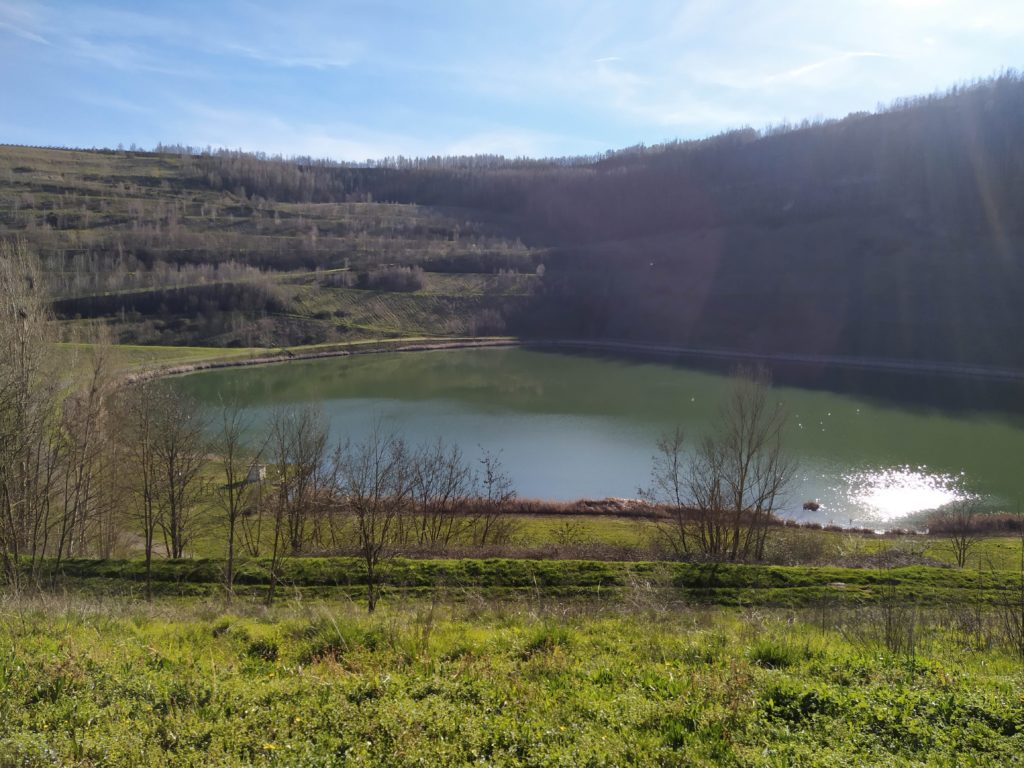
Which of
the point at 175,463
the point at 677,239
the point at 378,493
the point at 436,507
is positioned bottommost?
the point at 436,507

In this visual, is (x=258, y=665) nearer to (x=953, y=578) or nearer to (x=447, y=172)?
(x=953, y=578)

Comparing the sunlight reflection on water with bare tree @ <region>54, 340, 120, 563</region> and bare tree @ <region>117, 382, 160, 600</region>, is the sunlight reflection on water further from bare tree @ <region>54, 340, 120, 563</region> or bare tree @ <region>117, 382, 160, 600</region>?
bare tree @ <region>54, 340, 120, 563</region>

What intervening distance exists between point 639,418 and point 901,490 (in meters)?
13.6

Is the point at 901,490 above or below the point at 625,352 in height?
below

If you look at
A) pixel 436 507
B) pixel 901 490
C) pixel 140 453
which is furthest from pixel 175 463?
pixel 901 490

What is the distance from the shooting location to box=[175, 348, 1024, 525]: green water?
2514cm

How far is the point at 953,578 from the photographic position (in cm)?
1267

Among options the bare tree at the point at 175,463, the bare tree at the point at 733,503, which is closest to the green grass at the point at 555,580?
the bare tree at the point at 175,463

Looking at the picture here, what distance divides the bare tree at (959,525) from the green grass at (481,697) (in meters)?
12.6

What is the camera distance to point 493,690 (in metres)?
4.65

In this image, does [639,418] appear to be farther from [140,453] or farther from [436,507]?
[140,453]

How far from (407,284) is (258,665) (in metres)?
73.3

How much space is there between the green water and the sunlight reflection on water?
0.08 metres

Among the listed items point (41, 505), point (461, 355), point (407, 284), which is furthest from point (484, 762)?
point (407, 284)
